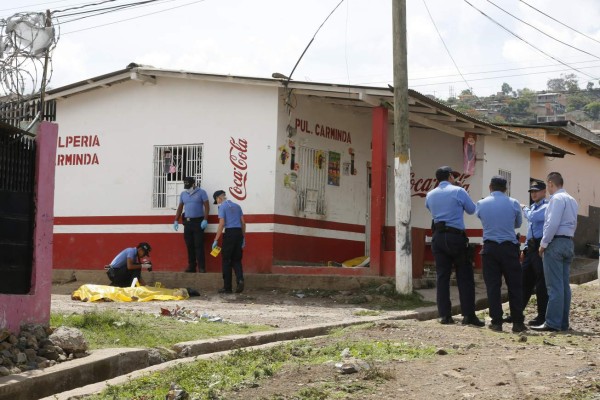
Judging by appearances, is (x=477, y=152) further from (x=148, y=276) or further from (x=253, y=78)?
(x=148, y=276)

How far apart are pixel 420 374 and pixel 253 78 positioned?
415 inches

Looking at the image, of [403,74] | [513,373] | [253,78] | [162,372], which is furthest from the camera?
[253,78]

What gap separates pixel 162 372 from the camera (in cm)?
773

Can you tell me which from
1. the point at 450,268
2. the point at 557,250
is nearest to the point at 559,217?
the point at 557,250

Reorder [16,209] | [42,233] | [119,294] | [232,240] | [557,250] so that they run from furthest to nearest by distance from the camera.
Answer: [232,240] < [119,294] < [557,250] < [42,233] < [16,209]

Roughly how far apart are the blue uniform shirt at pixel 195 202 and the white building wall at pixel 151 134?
286 millimetres

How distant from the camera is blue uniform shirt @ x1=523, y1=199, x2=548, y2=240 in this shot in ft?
37.2

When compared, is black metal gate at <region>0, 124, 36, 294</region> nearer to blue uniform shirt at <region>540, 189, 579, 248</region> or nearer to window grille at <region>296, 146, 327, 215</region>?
blue uniform shirt at <region>540, 189, 579, 248</region>

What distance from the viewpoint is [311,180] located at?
18.3m

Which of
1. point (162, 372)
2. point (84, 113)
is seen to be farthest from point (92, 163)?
point (162, 372)

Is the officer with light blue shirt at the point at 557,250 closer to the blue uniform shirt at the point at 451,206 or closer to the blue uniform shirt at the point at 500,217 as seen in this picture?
the blue uniform shirt at the point at 500,217

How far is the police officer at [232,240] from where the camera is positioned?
51.7ft

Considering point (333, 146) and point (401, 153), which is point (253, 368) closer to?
point (401, 153)

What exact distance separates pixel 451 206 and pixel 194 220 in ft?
24.3
